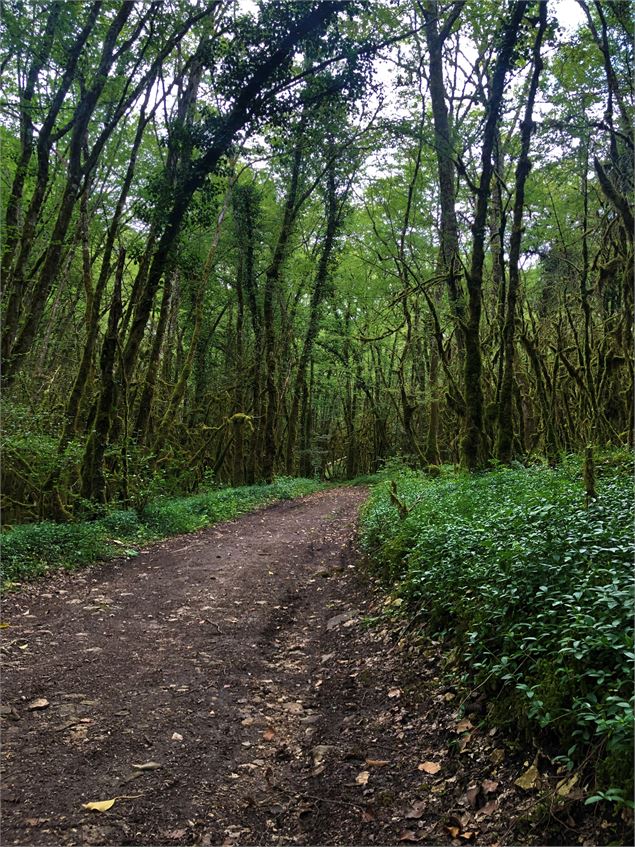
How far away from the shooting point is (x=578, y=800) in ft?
7.13

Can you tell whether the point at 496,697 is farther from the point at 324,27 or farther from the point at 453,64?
the point at 453,64

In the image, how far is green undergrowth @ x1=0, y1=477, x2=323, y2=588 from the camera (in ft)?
22.6

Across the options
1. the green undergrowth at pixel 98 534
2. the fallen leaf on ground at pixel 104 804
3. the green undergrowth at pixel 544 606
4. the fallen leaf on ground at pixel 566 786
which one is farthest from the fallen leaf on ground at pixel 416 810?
the green undergrowth at pixel 98 534

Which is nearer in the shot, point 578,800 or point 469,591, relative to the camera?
point 578,800

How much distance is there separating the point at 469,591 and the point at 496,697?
3.49 ft

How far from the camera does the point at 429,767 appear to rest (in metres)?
2.92

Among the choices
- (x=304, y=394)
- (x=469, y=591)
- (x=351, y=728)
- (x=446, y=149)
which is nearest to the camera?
(x=351, y=728)

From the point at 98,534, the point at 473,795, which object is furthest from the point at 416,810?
the point at 98,534

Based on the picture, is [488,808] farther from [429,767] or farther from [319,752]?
[319,752]

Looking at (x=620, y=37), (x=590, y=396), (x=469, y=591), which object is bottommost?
(x=469, y=591)

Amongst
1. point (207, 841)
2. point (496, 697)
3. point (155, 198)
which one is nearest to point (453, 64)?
point (155, 198)

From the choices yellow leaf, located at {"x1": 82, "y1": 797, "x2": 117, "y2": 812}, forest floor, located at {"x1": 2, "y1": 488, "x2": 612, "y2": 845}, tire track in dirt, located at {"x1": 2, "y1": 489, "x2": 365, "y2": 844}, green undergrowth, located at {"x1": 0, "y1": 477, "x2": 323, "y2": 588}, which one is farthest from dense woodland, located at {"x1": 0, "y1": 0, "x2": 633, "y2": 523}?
yellow leaf, located at {"x1": 82, "y1": 797, "x2": 117, "y2": 812}

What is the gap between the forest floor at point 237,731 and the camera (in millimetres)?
2588

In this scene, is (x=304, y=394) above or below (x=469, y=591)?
above
